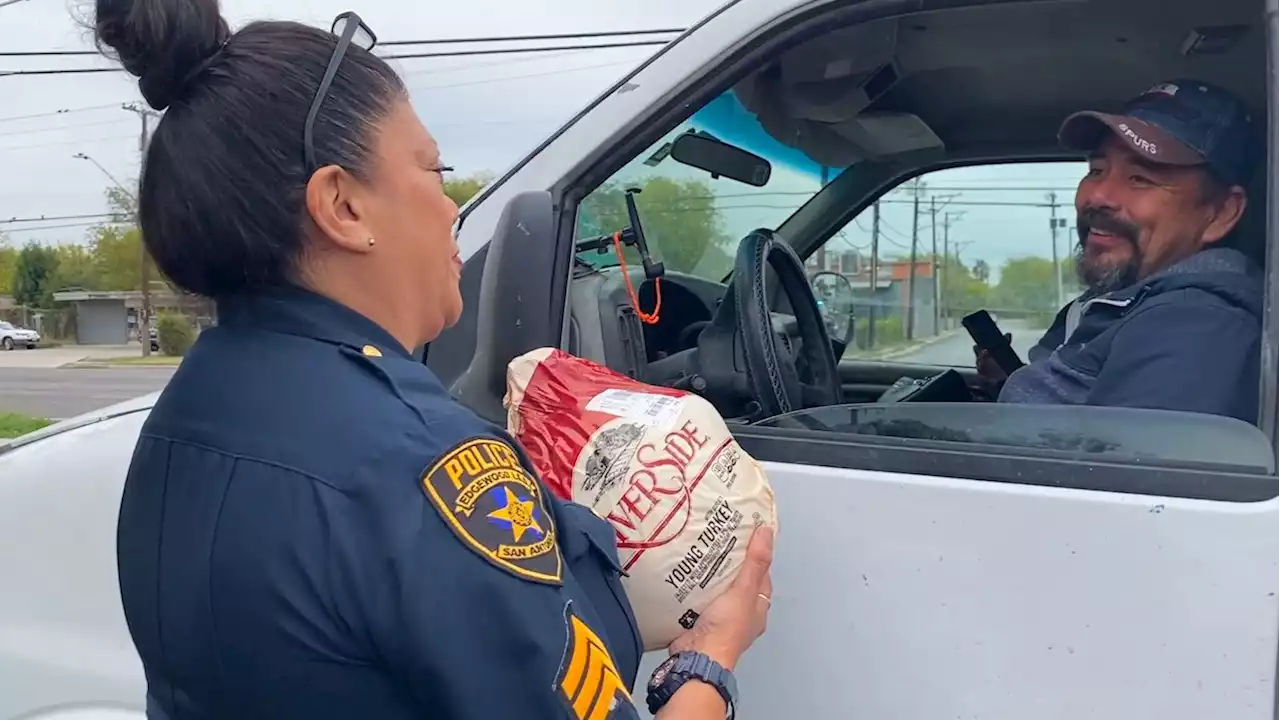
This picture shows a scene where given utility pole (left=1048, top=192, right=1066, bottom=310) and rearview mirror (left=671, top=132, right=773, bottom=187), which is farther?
utility pole (left=1048, top=192, right=1066, bottom=310)

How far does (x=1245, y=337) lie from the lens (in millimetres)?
1465

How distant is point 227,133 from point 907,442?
0.90m

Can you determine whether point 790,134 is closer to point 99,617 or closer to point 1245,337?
point 1245,337

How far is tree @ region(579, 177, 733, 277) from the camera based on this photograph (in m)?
1.75

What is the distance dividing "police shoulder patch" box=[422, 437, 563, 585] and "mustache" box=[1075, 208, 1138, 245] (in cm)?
153

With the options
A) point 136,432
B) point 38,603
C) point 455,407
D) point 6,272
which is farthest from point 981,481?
point 6,272

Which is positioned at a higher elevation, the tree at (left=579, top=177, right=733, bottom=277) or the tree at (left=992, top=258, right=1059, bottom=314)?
the tree at (left=579, top=177, right=733, bottom=277)

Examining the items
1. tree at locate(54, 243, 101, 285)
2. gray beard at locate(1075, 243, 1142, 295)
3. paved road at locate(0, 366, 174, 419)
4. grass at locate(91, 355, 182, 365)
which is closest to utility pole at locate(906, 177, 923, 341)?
gray beard at locate(1075, 243, 1142, 295)

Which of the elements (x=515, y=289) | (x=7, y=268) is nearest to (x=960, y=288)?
(x=515, y=289)

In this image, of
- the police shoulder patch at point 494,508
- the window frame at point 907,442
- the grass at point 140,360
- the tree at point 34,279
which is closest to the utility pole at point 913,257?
the window frame at point 907,442

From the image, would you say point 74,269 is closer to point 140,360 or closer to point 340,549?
point 140,360

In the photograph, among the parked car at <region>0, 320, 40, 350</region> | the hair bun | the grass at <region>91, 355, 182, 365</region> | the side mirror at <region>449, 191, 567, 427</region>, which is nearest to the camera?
the hair bun

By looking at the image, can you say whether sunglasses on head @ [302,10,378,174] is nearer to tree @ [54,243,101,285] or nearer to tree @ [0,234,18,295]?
tree @ [54,243,101,285]

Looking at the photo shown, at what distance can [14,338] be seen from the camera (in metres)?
40.9
